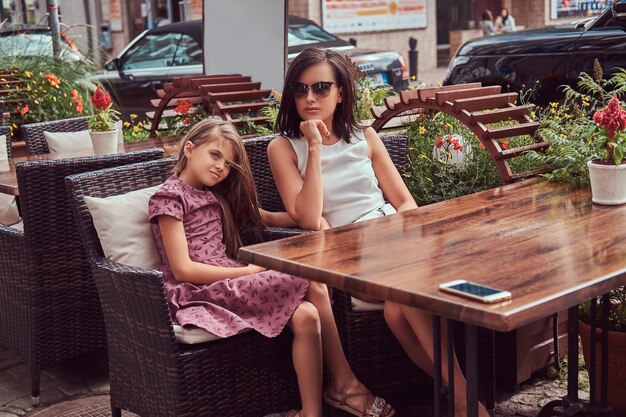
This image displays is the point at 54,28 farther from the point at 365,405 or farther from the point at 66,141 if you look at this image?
the point at 365,405

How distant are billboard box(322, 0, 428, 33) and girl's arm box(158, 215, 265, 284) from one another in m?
18.0

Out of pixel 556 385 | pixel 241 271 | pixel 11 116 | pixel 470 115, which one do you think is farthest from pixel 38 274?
pixel 11 116

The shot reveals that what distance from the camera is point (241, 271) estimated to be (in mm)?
3285

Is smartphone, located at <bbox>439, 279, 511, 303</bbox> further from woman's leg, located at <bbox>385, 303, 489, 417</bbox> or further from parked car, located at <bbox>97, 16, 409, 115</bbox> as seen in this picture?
parked car, located at <bbox>97, 16, 409, 115</bbox>

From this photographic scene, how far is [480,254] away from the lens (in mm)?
2625

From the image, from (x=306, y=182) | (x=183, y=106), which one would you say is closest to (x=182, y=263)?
(x=306, y=182)

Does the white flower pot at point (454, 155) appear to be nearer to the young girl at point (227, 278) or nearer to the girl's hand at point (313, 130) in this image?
the girl's hand at point (313, 130)

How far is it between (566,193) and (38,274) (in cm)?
211

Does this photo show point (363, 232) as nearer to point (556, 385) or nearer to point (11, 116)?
point (556, 385)

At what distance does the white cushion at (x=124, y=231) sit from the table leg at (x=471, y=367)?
53.1 inches

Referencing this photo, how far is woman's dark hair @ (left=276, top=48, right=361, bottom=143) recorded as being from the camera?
3559 mm

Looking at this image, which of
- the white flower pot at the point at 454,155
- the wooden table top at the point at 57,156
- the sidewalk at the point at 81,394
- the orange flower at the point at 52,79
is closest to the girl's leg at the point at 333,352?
the sidewalk at the point at 81,394

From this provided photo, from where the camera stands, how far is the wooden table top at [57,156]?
4.18 meters

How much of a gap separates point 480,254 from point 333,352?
84 cm
